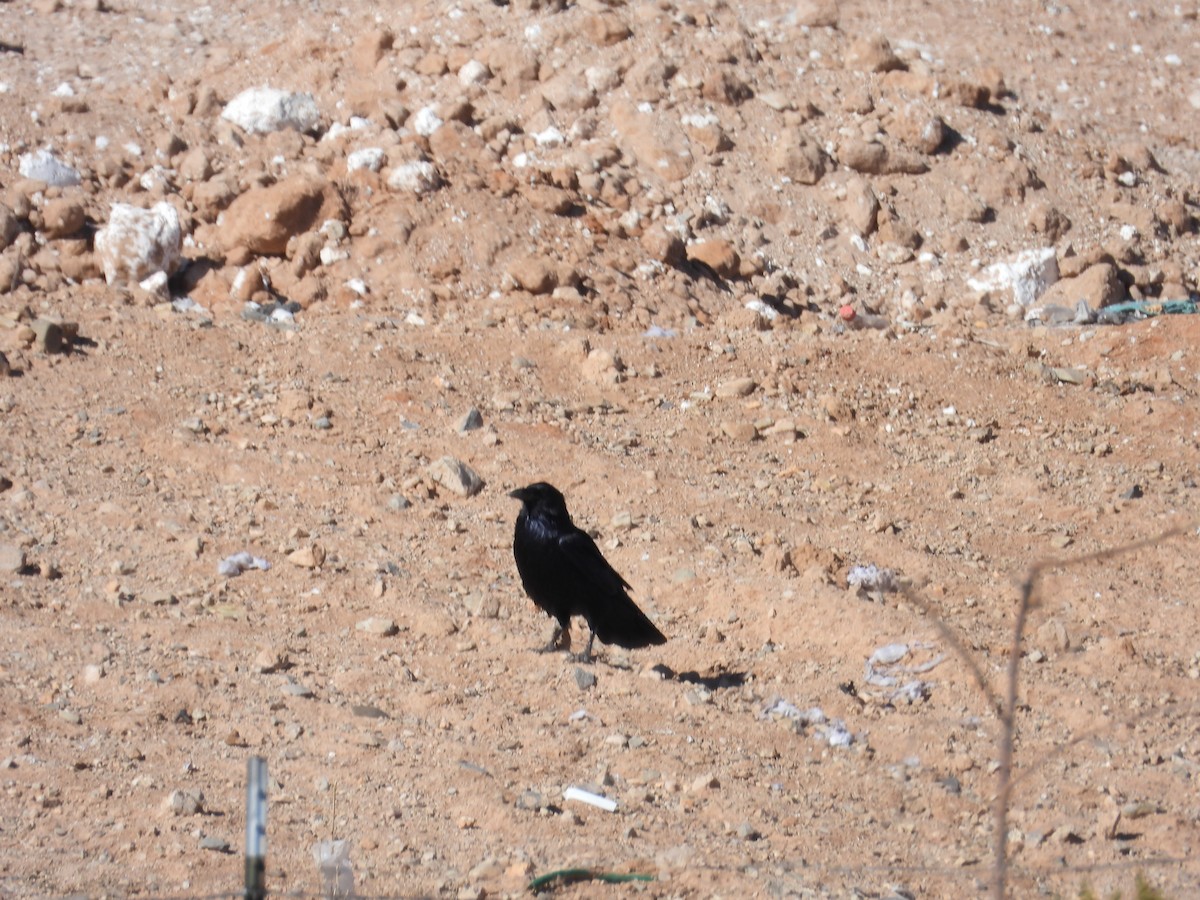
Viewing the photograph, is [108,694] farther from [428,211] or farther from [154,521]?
[428,211]

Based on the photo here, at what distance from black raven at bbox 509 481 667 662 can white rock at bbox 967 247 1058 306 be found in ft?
18.6

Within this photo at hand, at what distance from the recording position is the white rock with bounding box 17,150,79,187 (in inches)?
364

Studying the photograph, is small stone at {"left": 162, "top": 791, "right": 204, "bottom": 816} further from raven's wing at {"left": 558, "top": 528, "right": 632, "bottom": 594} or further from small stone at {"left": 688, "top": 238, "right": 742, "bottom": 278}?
small stone at {"left": 688, "top": 238, "right": 742, "bottom": 278}

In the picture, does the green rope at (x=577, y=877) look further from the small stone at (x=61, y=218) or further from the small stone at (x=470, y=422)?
the small stone at (x=61, y=218)

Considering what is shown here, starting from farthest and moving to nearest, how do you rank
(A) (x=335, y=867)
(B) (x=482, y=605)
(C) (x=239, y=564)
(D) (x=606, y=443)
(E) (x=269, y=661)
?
(D) (x=606, y=443) < (C) (x=239, y=564) < (B) (x=482, y=605) < (E) (x=269, y=661) < (A) (x=335, y=867)

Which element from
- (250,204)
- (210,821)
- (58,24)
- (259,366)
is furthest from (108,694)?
(58,24)

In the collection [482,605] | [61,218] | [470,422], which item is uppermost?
Answer: [482,605]

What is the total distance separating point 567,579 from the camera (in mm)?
5379

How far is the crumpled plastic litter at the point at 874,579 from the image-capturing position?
6219 mm

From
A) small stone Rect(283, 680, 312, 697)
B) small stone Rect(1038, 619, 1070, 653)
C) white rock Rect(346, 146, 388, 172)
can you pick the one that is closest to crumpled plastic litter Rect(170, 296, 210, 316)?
white rock Rect(346, 146, 388, 172)

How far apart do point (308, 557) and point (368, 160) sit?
13.9 ft

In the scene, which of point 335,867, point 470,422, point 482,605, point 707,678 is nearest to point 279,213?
point 470,422

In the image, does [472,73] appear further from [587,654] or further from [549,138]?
[587,654]

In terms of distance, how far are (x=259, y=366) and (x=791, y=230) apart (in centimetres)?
432
